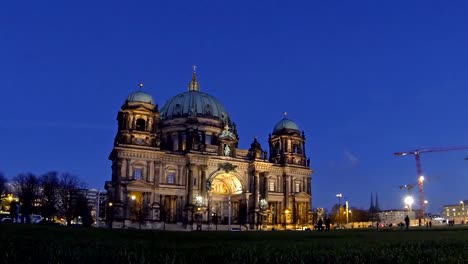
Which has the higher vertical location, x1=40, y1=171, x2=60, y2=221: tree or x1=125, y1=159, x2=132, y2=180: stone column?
x1=125, y1=159, x2=132, y2=180: stone column

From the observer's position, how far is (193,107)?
109 meters

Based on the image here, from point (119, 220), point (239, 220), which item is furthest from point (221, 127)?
point (119, 220)

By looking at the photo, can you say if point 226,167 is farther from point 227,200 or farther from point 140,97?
point 140,97

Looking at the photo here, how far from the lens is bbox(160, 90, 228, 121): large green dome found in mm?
108750

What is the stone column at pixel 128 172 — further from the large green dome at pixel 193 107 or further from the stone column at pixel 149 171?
the large green dome at pixel 193 107

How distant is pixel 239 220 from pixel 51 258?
303 ft

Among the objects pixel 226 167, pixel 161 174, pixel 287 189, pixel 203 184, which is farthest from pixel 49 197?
pixel 287 189

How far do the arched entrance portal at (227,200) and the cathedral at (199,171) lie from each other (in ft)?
0.69

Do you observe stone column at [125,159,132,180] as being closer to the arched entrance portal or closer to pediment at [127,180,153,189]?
pediment at [127,180,153,189]

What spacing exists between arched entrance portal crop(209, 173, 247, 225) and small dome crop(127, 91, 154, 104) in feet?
68.6

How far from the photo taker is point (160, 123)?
108 meters

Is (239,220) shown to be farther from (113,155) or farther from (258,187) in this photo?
(113,155)

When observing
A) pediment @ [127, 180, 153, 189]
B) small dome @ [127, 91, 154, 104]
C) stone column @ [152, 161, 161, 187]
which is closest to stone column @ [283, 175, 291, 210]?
stone column @ [152, 161, 161, 187]

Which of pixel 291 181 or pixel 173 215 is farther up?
pixel 291 181
